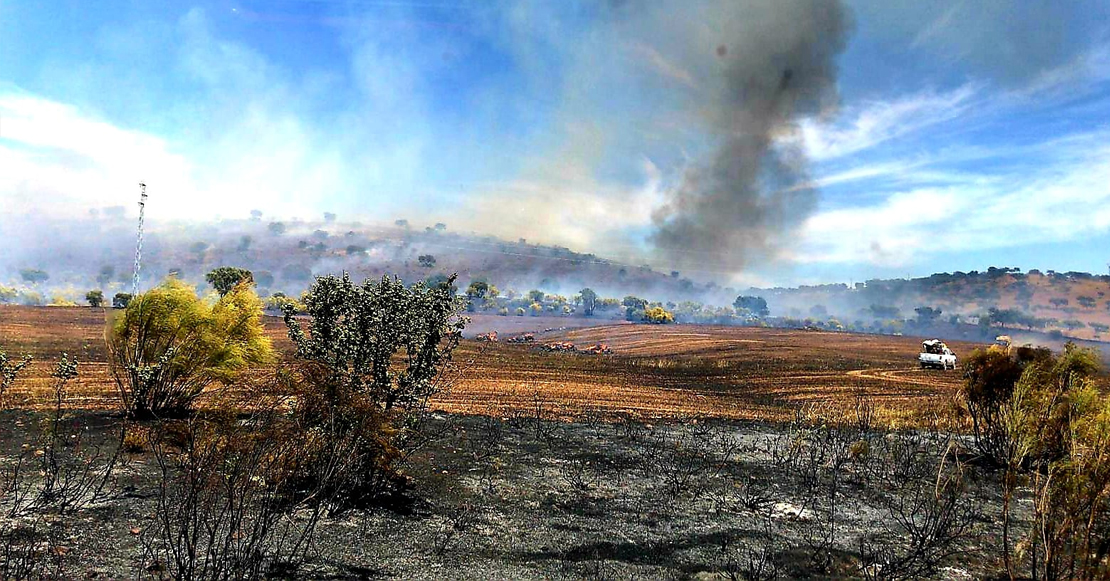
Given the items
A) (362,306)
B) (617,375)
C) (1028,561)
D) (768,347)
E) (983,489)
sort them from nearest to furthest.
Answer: (1028,561), (362,306), (983,489), (617,375), (768,347)

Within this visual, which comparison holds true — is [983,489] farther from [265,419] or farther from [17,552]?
[17,552]

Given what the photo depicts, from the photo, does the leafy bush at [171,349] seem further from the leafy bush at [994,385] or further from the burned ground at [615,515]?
the leafy bush at [994,385]

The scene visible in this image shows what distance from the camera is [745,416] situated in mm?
25844

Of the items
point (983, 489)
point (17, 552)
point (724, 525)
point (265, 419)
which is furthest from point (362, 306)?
point (983, 489)

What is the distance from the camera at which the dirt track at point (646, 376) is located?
26.9 meters

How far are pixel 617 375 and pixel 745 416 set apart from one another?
1805 centimetres

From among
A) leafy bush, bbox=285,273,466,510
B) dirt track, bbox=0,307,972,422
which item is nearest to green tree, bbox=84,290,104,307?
dirt track, bbox=0,307,972,422

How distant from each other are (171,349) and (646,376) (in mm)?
33676

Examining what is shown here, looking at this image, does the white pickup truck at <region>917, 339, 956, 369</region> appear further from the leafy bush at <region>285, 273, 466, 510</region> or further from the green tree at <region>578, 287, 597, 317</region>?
the green tree at <region>578, 287, 597, 317</region>

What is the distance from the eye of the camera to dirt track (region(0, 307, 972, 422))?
26906mm

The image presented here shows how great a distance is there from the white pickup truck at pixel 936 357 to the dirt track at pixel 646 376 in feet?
6.10

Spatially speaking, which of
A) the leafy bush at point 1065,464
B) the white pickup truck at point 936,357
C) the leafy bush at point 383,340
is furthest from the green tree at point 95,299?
the leafy bush at point 1065,464

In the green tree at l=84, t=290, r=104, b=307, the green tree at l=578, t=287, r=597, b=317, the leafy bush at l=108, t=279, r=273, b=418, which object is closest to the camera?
the leafy bush at l=108, t=279, r=273, b=418

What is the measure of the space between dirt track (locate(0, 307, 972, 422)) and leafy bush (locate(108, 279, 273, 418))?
13.4ft
